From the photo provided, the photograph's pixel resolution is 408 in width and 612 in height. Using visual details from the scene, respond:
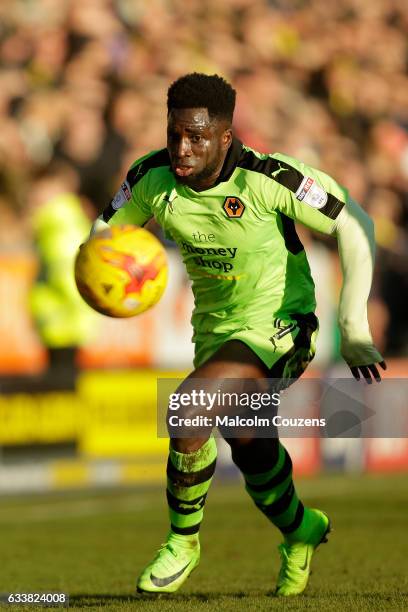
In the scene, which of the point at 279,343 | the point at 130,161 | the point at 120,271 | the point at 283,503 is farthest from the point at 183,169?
the point at 130,161

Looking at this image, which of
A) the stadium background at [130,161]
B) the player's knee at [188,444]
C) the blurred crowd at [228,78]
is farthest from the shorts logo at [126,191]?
the blurred crowd at [228,78]

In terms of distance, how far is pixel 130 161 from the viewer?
13406 mm

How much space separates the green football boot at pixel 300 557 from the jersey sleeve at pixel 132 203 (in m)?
1.64

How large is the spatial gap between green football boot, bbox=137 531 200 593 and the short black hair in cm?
191

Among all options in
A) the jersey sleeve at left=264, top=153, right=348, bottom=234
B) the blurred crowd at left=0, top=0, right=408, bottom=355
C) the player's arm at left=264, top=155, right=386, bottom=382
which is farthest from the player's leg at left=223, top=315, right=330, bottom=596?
the blurred crowd at left=0, top=0, right=408, bottom=355

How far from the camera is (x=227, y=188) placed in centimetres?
556

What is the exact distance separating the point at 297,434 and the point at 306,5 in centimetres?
1138

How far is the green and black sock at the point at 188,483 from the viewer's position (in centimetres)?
550

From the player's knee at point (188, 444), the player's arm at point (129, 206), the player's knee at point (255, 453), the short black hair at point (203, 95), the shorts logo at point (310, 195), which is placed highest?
the short black hair at point (203, 95)

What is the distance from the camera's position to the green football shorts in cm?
560

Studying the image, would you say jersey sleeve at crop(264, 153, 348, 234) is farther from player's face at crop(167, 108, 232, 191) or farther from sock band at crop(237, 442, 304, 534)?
sock band at crop(237, 442, 304, 534)

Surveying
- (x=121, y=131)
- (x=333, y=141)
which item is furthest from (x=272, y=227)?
(x=333, y=141)

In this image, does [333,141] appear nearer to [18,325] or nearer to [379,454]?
[379,454]

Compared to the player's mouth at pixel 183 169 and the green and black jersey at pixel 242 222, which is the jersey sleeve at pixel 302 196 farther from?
the player's mouth at pixel 183 169
